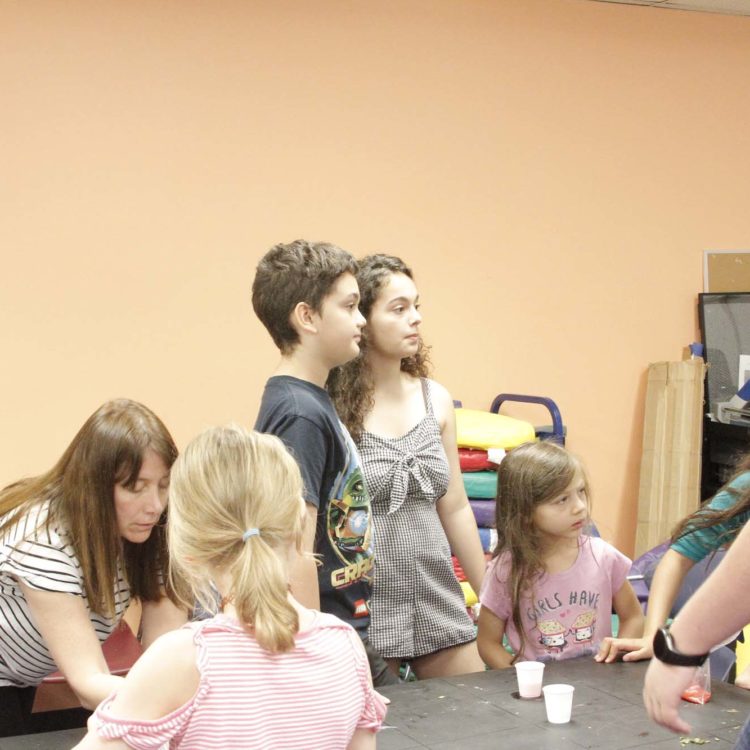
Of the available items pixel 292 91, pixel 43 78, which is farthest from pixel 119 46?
pixel 292 91

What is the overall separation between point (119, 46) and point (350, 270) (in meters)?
2.13

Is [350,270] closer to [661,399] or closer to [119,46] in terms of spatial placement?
[119,46]

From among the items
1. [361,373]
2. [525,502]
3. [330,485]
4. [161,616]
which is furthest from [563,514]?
[161,616]

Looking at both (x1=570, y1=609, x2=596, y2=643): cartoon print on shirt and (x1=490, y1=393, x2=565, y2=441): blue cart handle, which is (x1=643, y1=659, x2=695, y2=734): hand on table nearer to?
(x1=570, y1=609, x2=596, y2=643): cartoon print on shirt

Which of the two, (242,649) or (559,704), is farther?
(559,704)

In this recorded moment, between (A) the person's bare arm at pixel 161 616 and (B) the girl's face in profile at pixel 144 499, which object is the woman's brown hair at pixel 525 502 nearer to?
(A) the person's bare arm at pixel 161 616

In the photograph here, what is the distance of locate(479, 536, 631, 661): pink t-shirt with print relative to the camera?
267 cm

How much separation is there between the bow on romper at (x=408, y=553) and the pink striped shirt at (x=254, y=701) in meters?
1.14

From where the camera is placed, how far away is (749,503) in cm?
217

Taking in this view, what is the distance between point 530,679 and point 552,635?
53cm

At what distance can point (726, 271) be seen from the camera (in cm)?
545

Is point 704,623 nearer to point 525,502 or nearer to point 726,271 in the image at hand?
point 525,502

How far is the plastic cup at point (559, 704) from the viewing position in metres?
2.00

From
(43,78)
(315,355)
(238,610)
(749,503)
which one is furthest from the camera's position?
(43,78)
